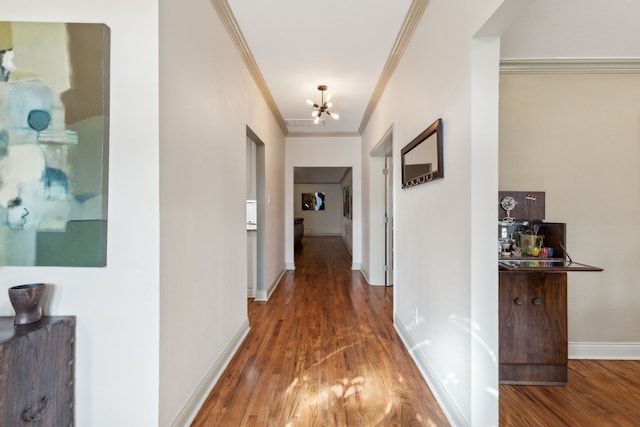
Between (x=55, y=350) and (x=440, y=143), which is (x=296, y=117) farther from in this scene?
(x=55, y=350)

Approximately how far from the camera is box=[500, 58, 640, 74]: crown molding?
2176mm

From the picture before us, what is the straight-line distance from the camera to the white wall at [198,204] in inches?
54.0

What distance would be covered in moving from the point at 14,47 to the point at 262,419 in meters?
2.22

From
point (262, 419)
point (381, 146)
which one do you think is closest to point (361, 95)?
point (381, 146)

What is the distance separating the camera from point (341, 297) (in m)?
3.79

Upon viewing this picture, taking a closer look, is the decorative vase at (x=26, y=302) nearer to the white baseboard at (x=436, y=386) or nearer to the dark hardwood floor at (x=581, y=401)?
the white baseboard at (x=436, y=386)

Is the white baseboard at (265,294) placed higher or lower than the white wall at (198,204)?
lower

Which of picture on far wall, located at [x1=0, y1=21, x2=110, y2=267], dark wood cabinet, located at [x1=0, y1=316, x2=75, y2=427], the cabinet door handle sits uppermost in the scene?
picture on far wall, located at [x1=0, y1=21, x2=110, y2=267]

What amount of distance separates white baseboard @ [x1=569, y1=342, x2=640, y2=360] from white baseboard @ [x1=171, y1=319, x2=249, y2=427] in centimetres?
274

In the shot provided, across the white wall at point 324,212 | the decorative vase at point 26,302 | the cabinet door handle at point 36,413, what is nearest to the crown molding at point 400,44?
the decorative vase at point 26,302

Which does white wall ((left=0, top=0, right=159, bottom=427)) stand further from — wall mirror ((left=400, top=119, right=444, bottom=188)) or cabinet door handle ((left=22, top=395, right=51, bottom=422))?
wall mirror ((left=400, top=119, right=444, bottom=188))

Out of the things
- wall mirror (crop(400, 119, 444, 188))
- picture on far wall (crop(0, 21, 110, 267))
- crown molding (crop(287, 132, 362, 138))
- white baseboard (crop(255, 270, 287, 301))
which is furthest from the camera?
crown molding (crop(287, 132, 362, 138))

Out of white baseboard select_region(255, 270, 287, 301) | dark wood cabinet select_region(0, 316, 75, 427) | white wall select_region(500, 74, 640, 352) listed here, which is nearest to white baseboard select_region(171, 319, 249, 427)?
dark wood cabinet select_region(0, 316, 75, 427)

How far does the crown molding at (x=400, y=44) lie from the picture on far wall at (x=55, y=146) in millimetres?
1951
